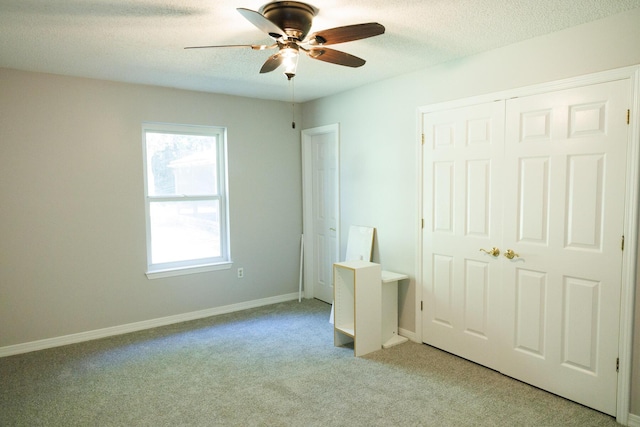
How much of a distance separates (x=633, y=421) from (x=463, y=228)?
5.32 ft

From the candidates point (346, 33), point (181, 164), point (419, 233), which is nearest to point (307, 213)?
point (181, 164)

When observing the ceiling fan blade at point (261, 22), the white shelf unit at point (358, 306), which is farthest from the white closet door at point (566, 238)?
the ceiling fan blade at point (261, 22)

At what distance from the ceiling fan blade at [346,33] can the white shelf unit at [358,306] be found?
6.21 ft

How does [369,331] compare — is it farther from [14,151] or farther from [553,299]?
[14,151]

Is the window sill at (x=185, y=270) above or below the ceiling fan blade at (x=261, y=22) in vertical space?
below

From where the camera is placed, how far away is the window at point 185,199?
4293 millimetres

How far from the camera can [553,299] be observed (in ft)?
9.14

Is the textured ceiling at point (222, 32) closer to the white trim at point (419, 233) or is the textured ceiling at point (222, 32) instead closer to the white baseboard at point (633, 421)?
Result: the white trim at point (419, 233)

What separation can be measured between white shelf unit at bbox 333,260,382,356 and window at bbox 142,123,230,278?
1621 mm

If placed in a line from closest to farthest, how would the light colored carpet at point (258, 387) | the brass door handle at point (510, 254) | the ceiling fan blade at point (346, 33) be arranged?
1. the ceiling fan blade at point (346, 33)
2. the light colored carpet at point (258, 387)
3. the brass door handle at point (510, 254)

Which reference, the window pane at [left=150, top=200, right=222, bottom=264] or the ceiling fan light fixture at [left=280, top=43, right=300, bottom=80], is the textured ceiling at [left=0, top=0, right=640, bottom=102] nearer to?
the ceiling fan light fixture at [left=280, top=43, right=300, bottom=80]

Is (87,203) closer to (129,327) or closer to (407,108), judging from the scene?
(129,327)

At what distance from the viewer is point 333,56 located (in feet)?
8.22

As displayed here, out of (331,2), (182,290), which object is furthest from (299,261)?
(331,2)
